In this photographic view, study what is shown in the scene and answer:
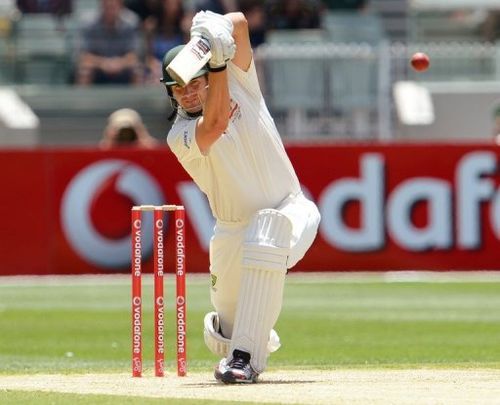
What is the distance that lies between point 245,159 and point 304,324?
4.68 meters

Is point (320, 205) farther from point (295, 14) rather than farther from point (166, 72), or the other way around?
point (166, 72)

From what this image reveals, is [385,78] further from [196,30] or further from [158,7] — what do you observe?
[196,30]

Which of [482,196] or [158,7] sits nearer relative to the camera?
[482,196]

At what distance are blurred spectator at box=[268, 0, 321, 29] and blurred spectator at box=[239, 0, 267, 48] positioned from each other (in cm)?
16

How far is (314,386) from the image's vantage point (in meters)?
7.15

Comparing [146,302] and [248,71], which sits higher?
[248,71]

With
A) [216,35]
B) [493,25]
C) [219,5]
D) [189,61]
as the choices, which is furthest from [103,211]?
[189,61]

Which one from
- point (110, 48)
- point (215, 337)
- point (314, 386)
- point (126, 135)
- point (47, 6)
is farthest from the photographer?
point (47, 6)

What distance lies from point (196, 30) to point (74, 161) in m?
9.39

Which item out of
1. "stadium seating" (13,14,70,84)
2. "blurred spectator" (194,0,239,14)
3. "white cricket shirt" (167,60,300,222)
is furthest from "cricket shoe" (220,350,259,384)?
"blurred spectator" (194,0,239,14)

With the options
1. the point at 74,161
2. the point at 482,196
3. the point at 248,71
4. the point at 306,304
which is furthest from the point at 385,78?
the point at 248,71

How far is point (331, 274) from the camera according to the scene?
16.0m

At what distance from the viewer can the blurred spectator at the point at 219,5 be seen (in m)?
19.2

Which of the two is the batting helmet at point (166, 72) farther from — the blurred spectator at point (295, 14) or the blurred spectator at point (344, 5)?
the blurred spectator at point (344, 5)
